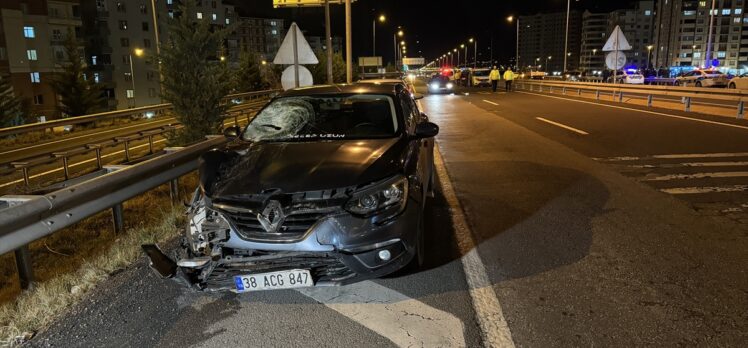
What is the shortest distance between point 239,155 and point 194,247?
1.16 metres

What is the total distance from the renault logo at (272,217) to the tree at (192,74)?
8060mm

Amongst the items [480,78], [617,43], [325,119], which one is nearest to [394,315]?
[325,119]

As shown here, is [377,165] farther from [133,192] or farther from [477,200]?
[477,200]

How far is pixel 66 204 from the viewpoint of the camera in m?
4.65

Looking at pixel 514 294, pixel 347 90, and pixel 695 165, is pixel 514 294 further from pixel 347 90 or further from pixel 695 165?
pixel 695 165

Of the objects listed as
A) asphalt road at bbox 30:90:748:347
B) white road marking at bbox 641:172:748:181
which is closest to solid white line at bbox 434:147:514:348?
asphalt road at bbox 30:90:748:347

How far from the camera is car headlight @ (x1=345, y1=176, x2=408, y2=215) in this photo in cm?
416

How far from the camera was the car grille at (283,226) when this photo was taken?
4.06 metres

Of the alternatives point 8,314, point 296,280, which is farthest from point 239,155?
point 8,314

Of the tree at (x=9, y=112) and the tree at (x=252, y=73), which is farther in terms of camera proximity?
the tree at (x=252, y=73)

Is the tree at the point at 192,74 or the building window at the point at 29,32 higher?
the building window at the point at 29,32

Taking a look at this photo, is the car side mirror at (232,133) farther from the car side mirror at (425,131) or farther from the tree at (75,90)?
the tree at (75,90)

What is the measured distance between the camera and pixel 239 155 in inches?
203

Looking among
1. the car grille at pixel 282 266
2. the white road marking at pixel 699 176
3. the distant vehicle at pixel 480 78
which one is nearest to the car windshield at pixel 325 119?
the car grille at pixel 282 266
